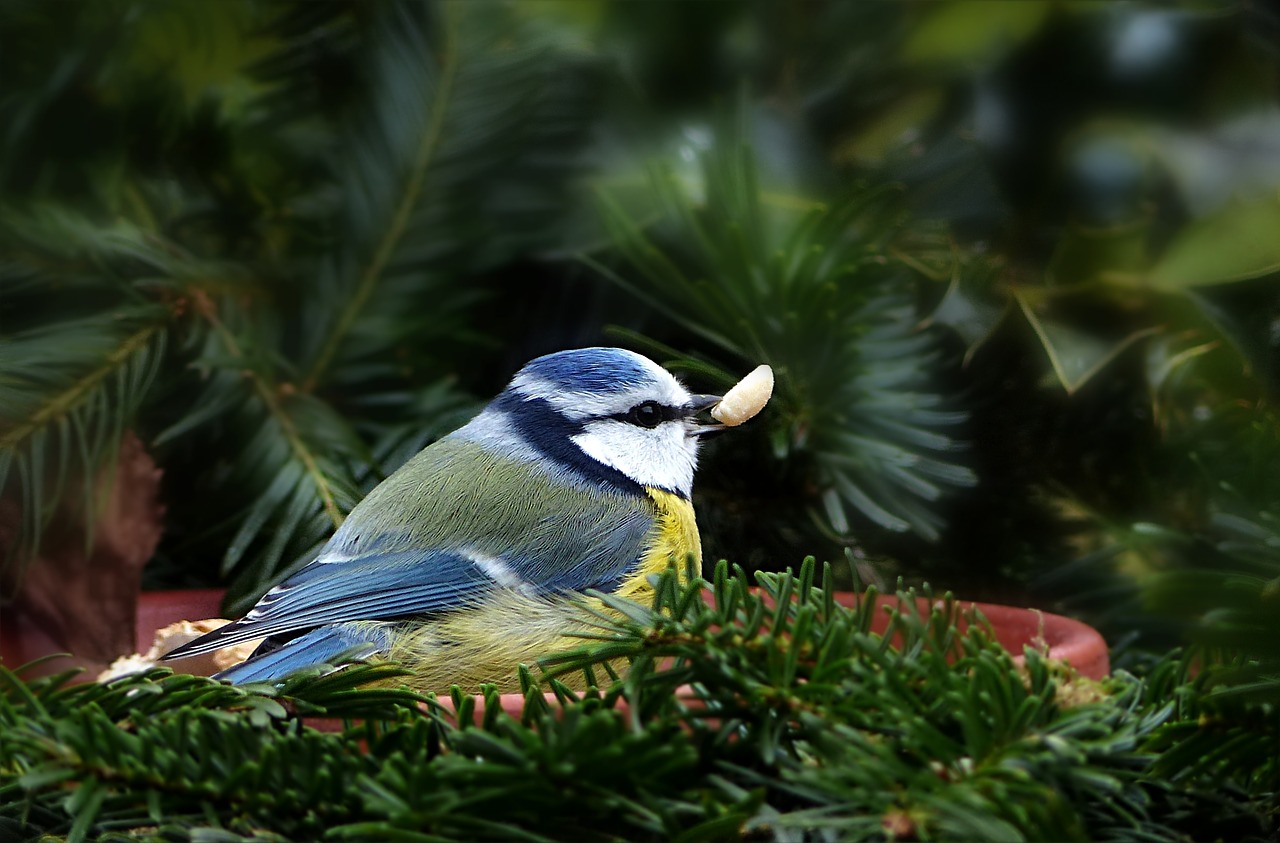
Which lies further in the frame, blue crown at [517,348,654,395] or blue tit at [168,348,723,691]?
blue crown at [517,348,654,395]

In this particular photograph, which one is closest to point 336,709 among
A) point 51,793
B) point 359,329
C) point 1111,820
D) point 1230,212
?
point 51,793

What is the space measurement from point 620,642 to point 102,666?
36 centimetres

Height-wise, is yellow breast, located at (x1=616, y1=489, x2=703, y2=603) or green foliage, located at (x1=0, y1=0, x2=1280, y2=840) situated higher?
green foliage, located at (x1=0, y1=0, x2=1280, y2=840)

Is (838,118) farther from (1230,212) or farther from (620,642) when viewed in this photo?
(620,642)

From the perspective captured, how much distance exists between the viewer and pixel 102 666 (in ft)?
1.86

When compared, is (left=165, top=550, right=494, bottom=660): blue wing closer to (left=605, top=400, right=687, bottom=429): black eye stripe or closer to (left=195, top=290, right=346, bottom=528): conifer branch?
(left=195, top=290, right=346, bottom=528): conifer branch

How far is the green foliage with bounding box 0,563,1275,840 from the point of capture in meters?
0.27

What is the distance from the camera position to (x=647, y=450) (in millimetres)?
695

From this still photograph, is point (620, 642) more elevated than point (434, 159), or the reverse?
point (434, 159)

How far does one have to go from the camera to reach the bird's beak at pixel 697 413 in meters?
0.65

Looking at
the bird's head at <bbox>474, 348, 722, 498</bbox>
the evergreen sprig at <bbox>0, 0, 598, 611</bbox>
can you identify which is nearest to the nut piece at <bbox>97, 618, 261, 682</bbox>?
the evergreen sprig at <bbox>0, 0, 598, 611</bbox>

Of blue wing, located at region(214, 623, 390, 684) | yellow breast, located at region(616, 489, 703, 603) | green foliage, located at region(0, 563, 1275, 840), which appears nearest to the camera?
green foliage, located at region(0, 563, 1275, 840)

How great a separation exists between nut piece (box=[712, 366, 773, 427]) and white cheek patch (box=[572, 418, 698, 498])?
0.09 metres

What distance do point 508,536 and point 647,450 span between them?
122 mm
